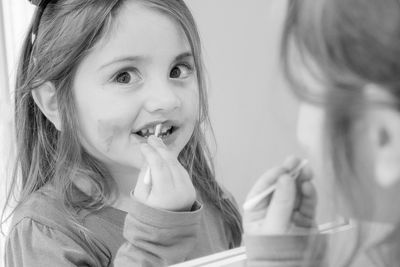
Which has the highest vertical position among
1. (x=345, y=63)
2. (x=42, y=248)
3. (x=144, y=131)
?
(x=345, y=63)

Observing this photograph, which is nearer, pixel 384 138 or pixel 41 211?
pixel 384 138

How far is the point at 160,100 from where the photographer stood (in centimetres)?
48

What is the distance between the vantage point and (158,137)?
0.50 meters

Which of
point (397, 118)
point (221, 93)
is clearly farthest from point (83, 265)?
point (397, 118)

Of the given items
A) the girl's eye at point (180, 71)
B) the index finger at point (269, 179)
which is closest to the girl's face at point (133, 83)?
the girl's eye at point (180, 71)

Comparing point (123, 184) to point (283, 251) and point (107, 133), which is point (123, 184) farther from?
point (283, 251)

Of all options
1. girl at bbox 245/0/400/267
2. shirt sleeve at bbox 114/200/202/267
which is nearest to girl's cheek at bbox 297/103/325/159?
girl at bbox 245/0/400/267

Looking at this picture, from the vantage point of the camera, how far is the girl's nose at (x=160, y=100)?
1.59ft

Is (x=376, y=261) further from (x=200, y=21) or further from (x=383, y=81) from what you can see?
(x=200, y=21)

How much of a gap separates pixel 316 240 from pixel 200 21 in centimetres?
22

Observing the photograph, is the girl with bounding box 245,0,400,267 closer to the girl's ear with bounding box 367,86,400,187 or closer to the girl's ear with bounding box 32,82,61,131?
the girl's ear with bounding box 367,86,400,187

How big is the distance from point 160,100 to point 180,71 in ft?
0.13

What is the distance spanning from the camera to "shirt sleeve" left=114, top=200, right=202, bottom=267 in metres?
0.46

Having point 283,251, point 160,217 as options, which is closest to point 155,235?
point 160,217
